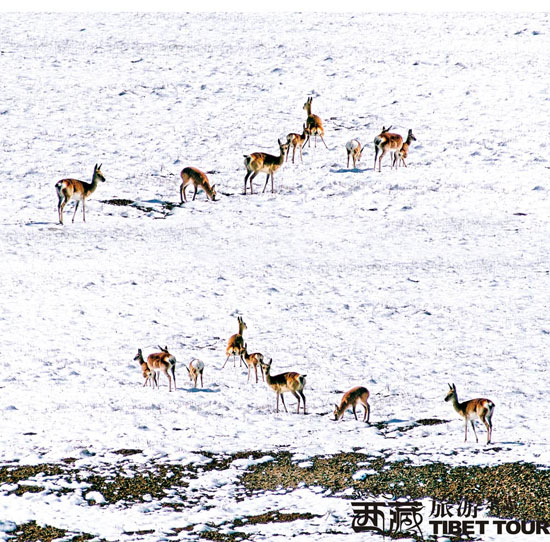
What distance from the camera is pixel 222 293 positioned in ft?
61.9

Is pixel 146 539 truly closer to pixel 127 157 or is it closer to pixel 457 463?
pixel 457 463

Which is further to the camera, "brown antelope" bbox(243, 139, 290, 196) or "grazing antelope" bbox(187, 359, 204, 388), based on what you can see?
"brown antelope" bbox(243, 139, 290, 196)

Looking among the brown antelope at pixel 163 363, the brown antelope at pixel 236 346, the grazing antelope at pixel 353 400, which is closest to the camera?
the grazing antelope at pixel 353 400

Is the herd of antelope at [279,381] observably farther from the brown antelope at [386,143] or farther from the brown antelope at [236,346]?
the brown antelope at [386,143]

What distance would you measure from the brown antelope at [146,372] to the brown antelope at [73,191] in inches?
314

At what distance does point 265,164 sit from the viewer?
24.8m

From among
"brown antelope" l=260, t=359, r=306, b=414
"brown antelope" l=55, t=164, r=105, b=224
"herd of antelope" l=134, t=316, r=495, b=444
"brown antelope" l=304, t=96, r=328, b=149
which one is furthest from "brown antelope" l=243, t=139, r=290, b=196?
"brown antelope" l=260, t=359, r=306, b=414

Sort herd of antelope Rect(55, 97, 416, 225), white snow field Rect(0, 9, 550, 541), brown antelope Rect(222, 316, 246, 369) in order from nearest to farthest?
white snow field Rect(0, 9, 550, 541), brown antelope Rect(222, 316, 246, 369), herd of antelope Rect(55, 97, 416, 225)

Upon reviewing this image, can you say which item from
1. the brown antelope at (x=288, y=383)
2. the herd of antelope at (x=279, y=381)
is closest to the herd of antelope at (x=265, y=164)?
the herd of antelope at (x=279, y=381)

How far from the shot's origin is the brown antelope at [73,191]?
21.9m

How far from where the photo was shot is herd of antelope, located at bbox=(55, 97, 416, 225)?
22344 mm

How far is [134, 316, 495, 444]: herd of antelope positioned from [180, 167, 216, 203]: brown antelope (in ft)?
29.6

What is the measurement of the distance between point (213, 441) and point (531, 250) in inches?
455

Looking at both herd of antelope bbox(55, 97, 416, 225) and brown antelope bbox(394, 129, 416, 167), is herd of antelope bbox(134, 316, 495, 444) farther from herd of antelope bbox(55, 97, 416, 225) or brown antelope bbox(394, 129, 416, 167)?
brown antelope bbox(394, 129, 416, 167)
